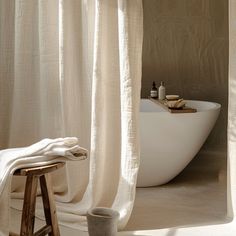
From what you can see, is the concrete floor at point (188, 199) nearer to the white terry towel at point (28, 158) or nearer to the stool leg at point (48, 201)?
the stool leg at point (48, 201)

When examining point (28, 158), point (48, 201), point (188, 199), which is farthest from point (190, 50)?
point (28, 158)

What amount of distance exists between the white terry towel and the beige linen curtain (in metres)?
0.53

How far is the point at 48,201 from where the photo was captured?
2.33 metres

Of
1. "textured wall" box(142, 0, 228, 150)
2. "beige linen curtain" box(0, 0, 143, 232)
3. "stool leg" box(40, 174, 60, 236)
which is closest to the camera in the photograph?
→ "stool leg" box(40, 174, 60, 236)

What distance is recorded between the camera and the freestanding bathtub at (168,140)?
345cm

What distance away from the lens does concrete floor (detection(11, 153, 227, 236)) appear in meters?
2.90

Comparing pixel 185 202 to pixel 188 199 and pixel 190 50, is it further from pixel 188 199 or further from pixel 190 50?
pixel 190 50

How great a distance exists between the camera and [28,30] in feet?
10.3

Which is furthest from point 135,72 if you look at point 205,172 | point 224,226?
point 205,172

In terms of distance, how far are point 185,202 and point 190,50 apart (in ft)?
5.38

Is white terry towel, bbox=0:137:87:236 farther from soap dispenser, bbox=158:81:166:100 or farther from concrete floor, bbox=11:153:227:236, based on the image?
soap dispenser, bbox=158:81:166:100

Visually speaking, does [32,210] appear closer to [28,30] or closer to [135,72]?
[135,72]

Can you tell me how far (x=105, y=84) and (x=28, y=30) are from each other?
0.76 metres

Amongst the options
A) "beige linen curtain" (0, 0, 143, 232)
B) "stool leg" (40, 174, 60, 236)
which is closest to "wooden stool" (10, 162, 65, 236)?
"stool leg" (40, 174, 60, 236)
